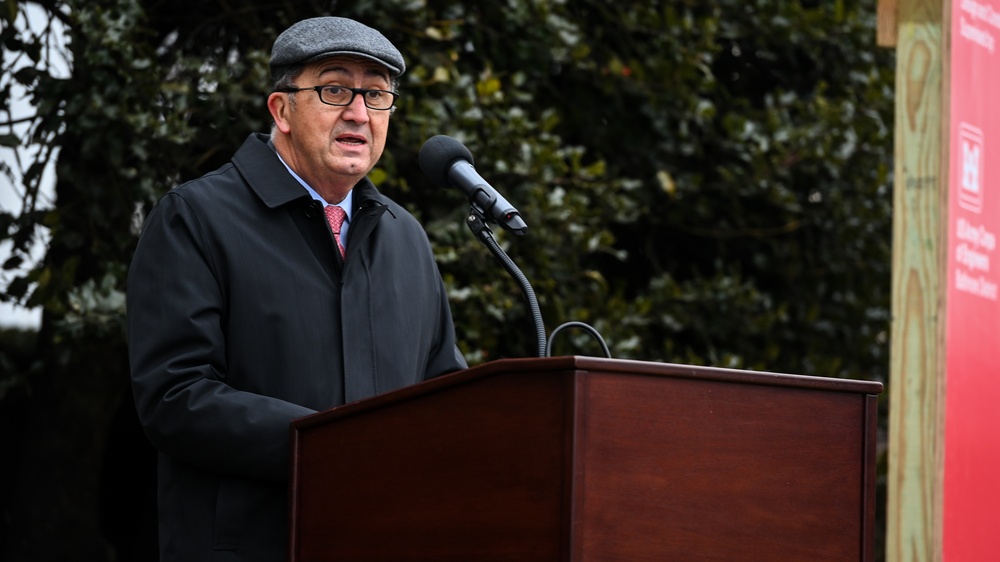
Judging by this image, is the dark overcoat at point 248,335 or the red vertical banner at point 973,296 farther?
the red vertical banner at point 973,296

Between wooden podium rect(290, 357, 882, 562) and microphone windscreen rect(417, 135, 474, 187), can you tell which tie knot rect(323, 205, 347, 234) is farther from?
wooden podium rect(290, 357, 882, 562)

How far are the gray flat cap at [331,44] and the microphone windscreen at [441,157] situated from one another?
214 millimetres

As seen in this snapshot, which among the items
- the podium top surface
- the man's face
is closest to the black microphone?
the man's face

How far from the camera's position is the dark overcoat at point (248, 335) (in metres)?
2.36

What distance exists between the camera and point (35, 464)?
521 cm

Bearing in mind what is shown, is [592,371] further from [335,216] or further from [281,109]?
[281,109]

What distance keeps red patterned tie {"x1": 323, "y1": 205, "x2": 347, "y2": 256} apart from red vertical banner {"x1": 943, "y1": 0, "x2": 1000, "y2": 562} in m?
1.63

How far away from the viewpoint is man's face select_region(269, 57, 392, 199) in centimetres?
271

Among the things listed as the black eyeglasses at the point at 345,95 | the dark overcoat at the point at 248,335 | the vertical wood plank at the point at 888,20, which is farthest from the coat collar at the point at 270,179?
the vertical wood plank at the point at 888,20

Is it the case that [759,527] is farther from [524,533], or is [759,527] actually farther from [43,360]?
[43,360]

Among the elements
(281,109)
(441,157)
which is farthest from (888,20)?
(281,109)

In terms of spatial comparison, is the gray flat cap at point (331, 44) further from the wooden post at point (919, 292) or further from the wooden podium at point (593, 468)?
the wooden post at point (919, 292)

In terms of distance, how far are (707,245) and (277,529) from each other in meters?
4.50

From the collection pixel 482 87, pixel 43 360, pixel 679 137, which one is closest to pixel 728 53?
pixel 679 137
